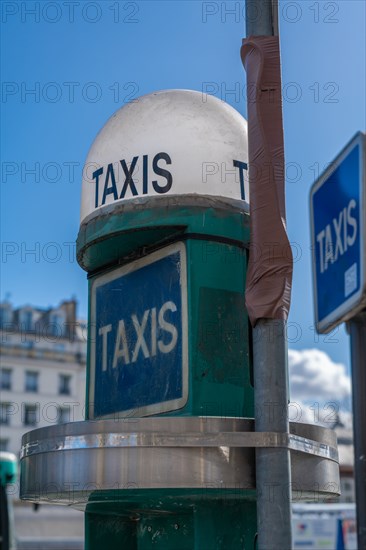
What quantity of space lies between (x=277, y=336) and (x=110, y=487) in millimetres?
1028

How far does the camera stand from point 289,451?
3453 millimetres

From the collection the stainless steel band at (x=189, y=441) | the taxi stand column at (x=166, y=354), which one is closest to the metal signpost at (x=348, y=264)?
the stainless steel band at (x=189, y=441)

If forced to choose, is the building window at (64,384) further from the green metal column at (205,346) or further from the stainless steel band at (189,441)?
the stainless steel band at (189,441)

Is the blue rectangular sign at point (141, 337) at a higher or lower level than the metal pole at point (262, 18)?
lower

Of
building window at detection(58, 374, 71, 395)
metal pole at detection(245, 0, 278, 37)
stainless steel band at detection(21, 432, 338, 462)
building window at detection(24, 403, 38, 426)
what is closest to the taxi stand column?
stainless steel band at detection(21, 432, 338, 462)

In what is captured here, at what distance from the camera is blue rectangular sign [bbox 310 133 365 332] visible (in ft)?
8.16

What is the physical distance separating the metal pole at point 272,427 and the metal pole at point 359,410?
81 cm

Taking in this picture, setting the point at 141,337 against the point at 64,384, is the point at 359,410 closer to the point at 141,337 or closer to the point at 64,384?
the point at 141,337

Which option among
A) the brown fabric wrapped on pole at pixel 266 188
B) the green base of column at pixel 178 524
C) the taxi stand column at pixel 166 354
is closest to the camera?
the brown fabric wrapped on pole at pixel 266 188

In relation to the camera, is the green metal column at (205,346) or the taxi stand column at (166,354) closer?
the taxi stand column at (166,354)

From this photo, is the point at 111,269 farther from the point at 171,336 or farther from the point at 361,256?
the point at 361,256

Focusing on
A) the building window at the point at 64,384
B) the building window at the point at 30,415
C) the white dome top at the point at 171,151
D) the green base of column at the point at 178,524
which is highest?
the building window at the point at 64,384

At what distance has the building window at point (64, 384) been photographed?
178ft

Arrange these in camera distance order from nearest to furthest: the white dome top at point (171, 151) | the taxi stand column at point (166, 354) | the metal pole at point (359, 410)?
the metal pole at point (359, 410) < the taxi stand column at point (166, 354) < the white dome top at point (171, 151)
